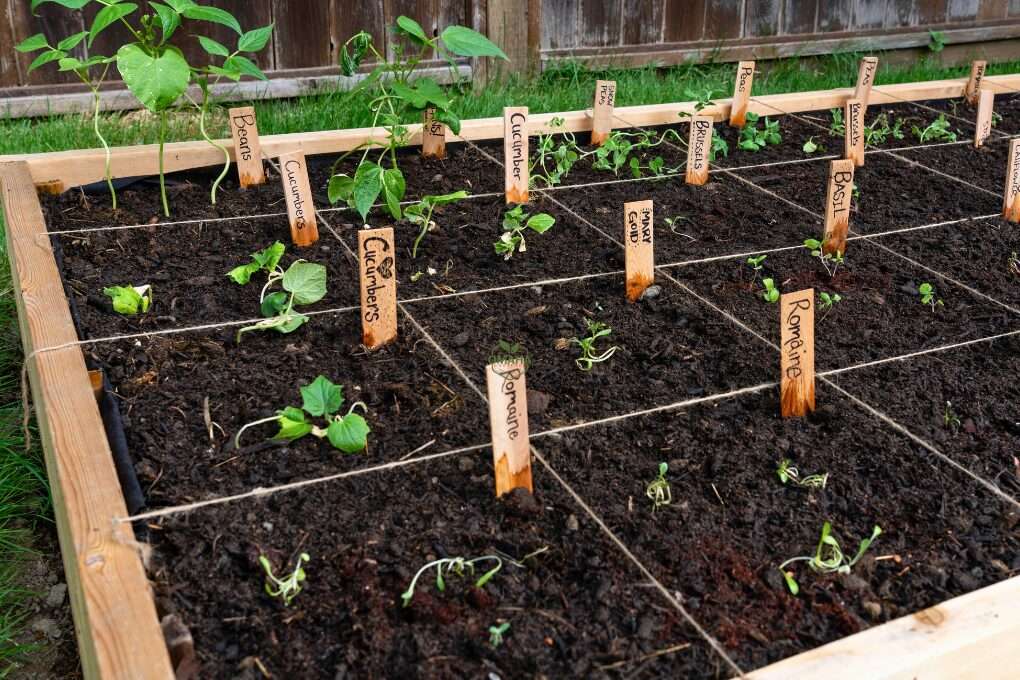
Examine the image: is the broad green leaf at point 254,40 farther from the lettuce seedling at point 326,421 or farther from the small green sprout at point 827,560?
the small green sprout at point 827,560

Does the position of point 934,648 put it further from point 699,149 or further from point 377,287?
point 699,149

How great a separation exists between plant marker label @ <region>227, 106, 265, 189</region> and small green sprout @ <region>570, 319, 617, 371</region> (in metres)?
1.12

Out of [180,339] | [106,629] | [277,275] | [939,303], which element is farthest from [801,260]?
[106,629]

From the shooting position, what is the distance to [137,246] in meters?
2.31

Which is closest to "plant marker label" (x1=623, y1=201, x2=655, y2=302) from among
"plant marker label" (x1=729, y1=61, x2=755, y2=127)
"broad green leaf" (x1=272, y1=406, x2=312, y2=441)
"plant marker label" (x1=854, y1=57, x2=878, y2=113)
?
"broad green leaf" (x1=272, y1=406, x2=312, y2=441)

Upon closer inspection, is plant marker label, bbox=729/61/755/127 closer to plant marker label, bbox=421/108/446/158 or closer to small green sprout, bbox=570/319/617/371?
plant marker label, bbox=421/108/446/158

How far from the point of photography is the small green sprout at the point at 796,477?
1559 millimetres

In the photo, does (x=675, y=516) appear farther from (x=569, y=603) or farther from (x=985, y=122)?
(x=985, y=122)

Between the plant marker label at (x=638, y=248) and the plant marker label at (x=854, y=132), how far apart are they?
1.05 meters

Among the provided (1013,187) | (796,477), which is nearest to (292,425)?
(796,477)

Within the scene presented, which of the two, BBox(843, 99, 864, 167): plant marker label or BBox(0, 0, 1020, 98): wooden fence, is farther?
BBox(0, 0, 1020, 98): wooden fence

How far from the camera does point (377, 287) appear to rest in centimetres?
187

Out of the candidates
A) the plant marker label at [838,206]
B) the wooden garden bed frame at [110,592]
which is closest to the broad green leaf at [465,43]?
the plant marker label at [838,206]

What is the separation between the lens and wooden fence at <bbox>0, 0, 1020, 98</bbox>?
362cm
